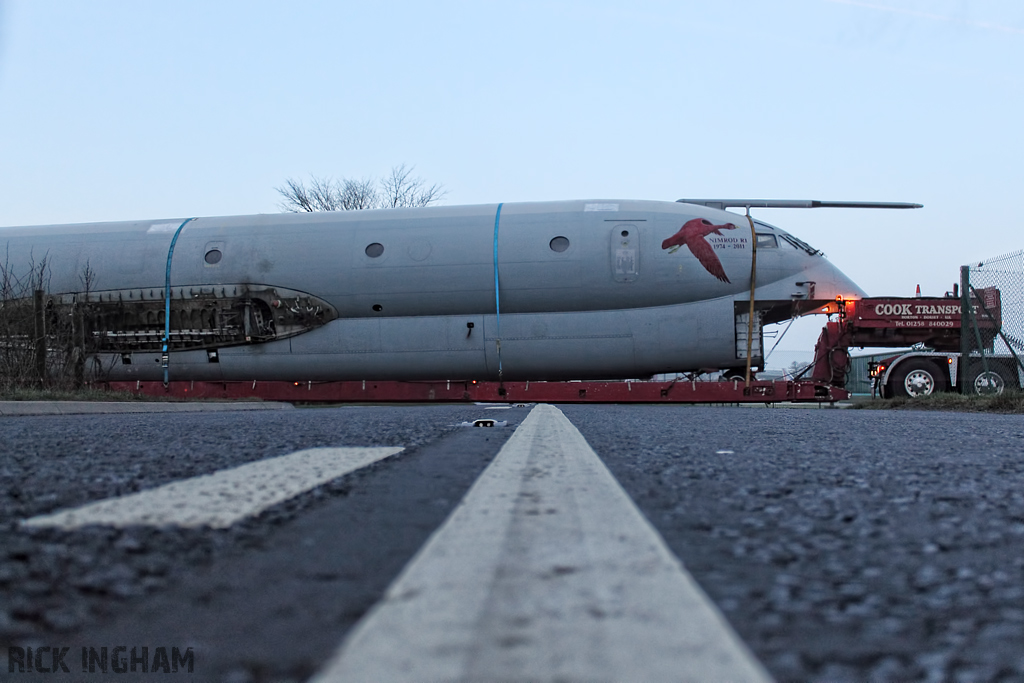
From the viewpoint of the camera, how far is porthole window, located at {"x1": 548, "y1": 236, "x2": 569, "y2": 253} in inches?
547

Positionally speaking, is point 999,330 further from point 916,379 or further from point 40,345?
point 40,345

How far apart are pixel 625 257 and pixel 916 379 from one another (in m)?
5.47

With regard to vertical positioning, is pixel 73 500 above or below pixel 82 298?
below

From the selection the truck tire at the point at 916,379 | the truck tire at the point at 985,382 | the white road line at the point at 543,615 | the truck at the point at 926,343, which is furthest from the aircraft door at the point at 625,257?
the white road line at the point at 543,615

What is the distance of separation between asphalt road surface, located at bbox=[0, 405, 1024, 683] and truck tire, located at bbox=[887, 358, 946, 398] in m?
11.9

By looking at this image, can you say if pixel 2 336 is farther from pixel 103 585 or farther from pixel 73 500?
pixel 103 585

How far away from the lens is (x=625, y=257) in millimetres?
13719

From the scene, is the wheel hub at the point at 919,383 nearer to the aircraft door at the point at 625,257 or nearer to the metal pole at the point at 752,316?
the metal pole at the point at 752,316

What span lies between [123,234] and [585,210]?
9.65m

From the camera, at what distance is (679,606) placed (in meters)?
0.89

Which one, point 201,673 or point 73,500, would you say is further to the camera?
point 73,500

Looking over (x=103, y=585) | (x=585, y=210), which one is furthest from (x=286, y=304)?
(x=103, y=585)

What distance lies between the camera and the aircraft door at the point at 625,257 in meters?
13.7

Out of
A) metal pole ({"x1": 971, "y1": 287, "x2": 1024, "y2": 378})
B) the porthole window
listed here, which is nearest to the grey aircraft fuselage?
the porthole window
